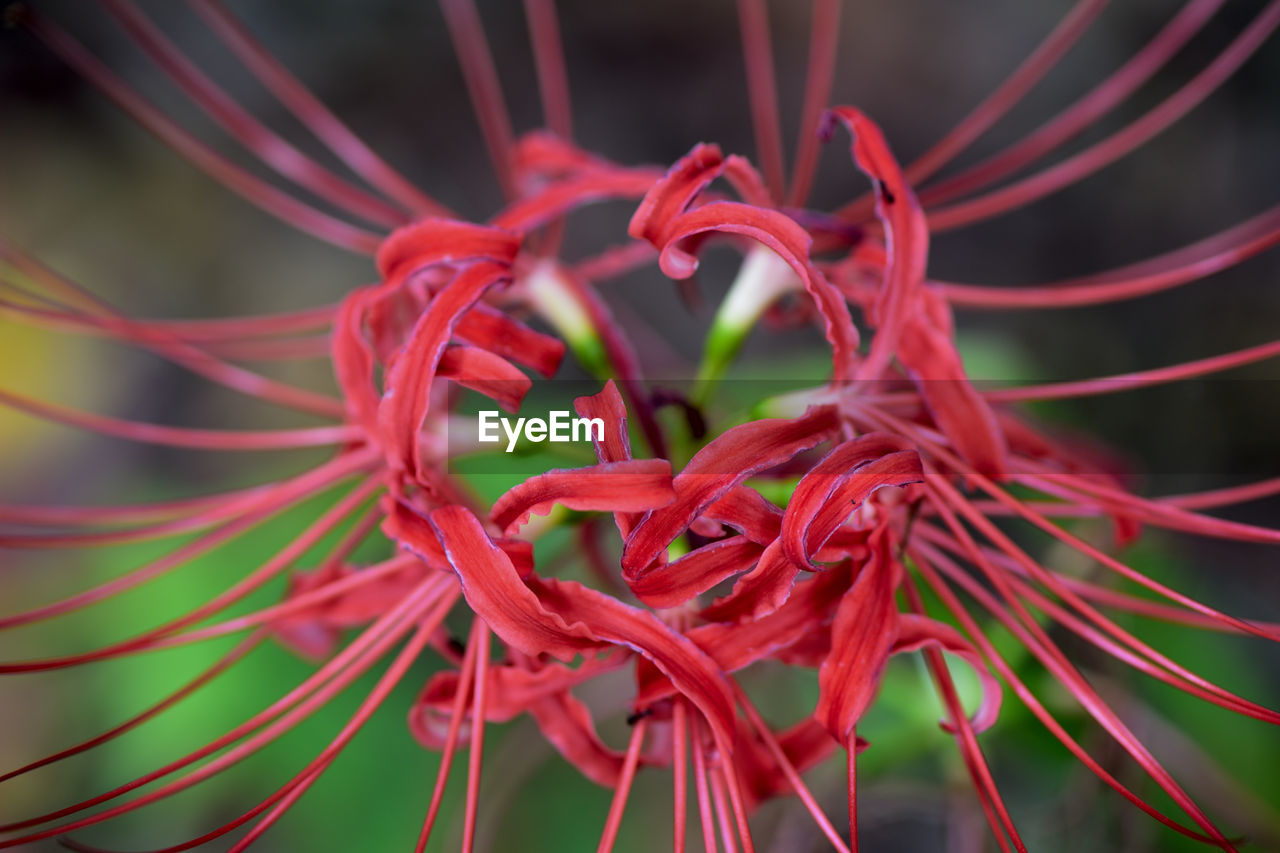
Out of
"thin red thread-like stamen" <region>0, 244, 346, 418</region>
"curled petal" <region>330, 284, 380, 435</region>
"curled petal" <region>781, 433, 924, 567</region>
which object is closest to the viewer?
"curled petal" <region>781, 433, 924, 567</region>

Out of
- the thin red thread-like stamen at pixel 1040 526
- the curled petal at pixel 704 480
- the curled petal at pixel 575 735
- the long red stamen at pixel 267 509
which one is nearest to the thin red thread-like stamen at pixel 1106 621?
the thin red thread-like stamen at pixel 1040 526

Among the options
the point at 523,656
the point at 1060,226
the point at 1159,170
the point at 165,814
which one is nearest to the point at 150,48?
the point at 523,656

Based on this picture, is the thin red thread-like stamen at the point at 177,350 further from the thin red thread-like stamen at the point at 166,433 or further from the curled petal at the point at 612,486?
the curled petal at the point at 612,486

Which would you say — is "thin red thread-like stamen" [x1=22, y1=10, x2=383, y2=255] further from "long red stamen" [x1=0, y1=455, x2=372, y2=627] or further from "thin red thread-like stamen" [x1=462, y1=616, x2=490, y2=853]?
"thin red thread-like stamen" [x1=462, y1=616, x2=490, y2=853]

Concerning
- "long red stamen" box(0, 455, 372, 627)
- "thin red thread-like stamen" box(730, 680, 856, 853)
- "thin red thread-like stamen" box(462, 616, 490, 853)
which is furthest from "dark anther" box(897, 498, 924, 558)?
"long red stamen" box(0, 455, 372, 627)

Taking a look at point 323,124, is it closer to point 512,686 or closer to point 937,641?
point 512,686

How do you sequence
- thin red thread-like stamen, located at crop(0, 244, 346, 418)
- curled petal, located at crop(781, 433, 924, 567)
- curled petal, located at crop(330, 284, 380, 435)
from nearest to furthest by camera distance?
curled petal, located at crop(781, 433, 924, 567), curled petal, located at crop(330, 284, 380, 435), thin red thread-like stamen, located at crop(0, 244, 346, 418)
